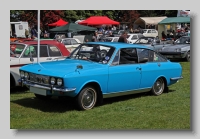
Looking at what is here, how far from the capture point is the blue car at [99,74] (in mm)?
6516

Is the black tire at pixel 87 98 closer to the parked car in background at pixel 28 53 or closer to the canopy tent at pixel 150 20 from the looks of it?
the parked car in background at pixel 28 53

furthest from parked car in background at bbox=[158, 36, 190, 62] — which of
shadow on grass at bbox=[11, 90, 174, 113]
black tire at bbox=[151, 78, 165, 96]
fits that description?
shadow on grass at bbox=[11, 90, 174, 113]

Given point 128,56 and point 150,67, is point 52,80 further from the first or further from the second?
point 150,67

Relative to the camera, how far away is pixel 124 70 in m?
7.52

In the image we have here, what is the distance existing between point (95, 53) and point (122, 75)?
0.83 metres

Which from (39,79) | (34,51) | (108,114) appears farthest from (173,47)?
(39,79)

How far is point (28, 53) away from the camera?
9.03 metres

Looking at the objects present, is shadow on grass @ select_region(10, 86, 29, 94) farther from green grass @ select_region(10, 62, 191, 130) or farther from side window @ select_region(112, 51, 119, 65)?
side window @ select_region(112, 51, 119, 65)

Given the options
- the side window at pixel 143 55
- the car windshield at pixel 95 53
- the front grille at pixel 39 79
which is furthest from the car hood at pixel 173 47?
the front grille at pixel 39 79

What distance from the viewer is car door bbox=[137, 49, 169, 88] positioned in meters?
8.13

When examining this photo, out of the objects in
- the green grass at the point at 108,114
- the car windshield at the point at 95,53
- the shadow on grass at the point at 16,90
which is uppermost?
the car windshield at the point at 95,53

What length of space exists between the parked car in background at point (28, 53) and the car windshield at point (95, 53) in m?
1.64

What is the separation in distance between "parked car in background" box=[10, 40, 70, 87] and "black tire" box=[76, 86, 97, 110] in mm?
2515

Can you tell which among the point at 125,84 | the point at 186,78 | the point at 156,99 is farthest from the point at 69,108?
the point at 186,78
